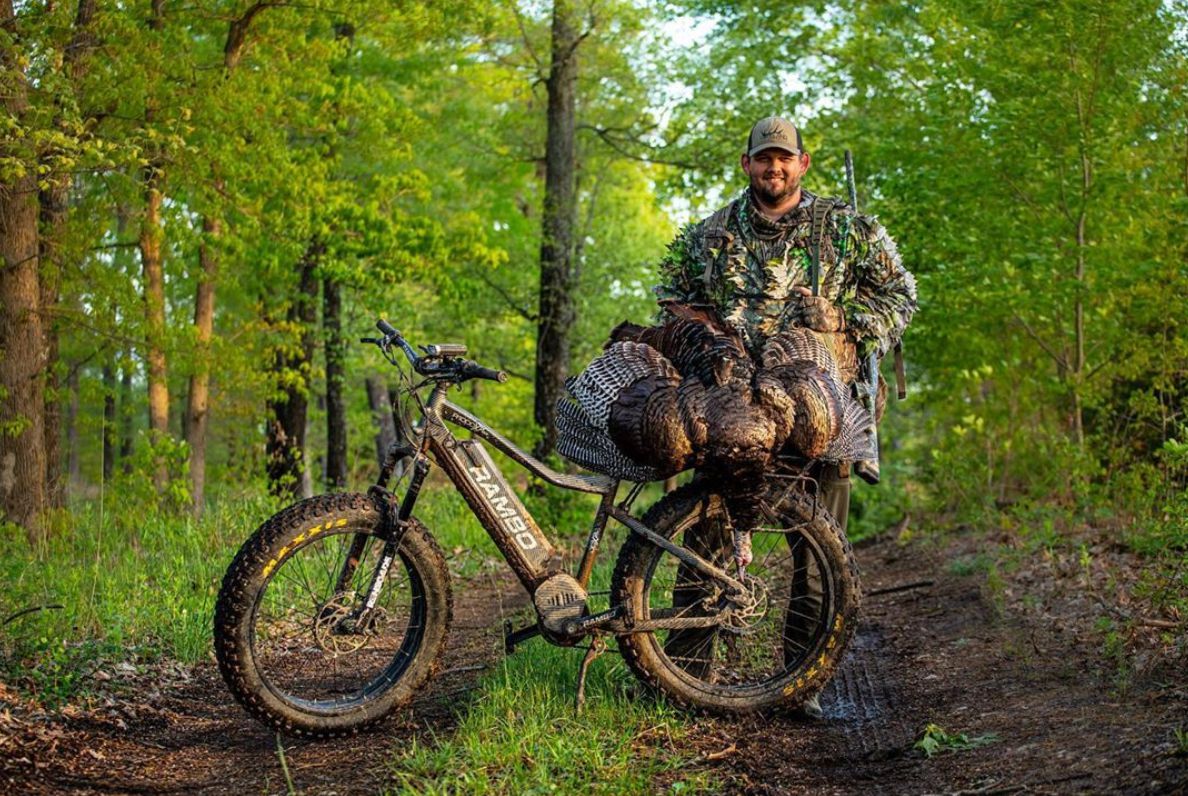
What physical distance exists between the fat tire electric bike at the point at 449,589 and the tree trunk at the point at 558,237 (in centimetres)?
916

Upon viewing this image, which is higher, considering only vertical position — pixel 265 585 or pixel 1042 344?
pixel 1042 344

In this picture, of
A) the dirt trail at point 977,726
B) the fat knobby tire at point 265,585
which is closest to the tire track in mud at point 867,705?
the dirt trail at point 977,726

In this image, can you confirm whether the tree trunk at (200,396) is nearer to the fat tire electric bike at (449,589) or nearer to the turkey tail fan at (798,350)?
the fat tire electric bike at (449,589)

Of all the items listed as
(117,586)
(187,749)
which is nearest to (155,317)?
(117,586)

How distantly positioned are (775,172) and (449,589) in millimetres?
2206

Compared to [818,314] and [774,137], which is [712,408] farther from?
[774,137]

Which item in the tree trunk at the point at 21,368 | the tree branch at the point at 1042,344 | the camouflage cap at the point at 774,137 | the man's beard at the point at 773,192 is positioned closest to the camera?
the camouflage cap at the point at 774,137

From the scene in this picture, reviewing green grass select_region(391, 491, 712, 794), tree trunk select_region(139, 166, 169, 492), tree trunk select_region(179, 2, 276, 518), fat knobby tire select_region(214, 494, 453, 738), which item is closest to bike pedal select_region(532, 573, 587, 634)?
green grass select_region(391, 491, 712, 794)

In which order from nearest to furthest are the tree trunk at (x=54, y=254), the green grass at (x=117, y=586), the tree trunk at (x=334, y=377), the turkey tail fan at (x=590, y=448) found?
the turkey tail fan at (x=590, y=448) < the green grass at (x=117, y=586) < the tree trunk at (x=54, y=254) < the tree trunk at (x=334, y=377)

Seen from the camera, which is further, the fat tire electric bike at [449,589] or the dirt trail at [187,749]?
the fat tire electric bike at [449,589]

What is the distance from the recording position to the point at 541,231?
16.3m

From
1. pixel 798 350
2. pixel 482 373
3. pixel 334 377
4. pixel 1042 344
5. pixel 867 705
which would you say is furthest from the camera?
pixel 334 377

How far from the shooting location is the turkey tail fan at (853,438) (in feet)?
Result: 16.6

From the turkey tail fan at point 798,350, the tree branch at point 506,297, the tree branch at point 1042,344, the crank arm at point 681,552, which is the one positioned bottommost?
the crank arm at point 681,552
